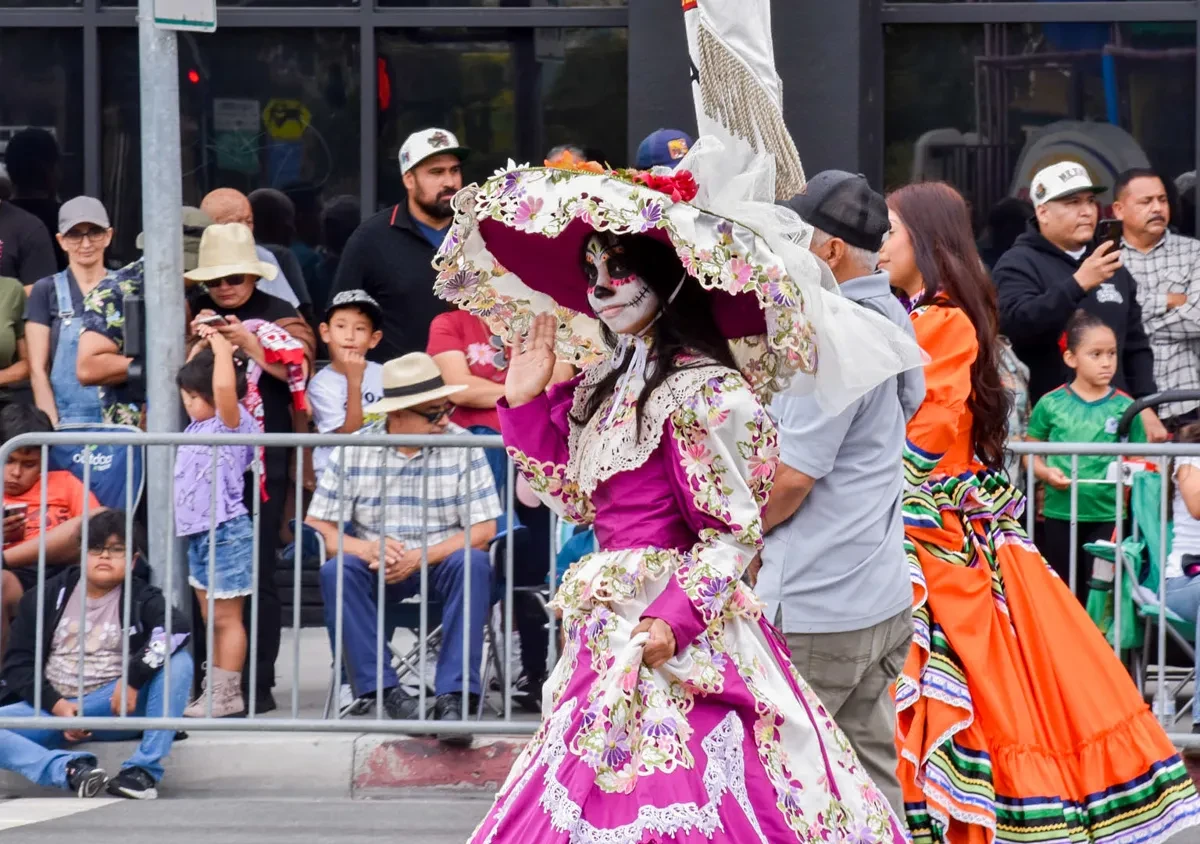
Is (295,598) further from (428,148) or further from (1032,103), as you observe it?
(1032,103)

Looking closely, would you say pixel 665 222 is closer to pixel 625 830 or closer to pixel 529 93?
pixel 625 830

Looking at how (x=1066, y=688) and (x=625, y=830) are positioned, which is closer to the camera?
(x=625, y=830)

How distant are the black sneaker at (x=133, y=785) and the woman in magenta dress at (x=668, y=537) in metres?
3.22

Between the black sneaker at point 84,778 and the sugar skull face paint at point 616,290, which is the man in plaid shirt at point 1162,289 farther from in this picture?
the sugar skull face paint at point 616,290

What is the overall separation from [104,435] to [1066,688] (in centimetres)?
358

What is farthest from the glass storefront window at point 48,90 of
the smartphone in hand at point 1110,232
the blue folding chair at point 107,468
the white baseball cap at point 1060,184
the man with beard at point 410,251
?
the smartphone in hand at point 1110,232

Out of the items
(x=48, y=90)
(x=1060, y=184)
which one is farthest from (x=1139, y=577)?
(x=48, y=90)

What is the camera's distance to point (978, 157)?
34.9 feet

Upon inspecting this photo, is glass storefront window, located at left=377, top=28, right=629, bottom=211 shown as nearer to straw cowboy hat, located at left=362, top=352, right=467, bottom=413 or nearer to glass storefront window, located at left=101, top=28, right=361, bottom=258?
glass storefront window, located at left=101, top=28, right=361, bottom=258

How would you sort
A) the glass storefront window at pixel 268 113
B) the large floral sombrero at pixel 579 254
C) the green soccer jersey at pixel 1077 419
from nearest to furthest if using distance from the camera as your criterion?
the large floral sombrero at pixel 579 254, the green soccer jersey at pixel 1077 419, the glass storefront window at pixel 268 113

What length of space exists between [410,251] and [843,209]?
4.22 metres

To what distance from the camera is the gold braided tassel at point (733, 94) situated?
199 inches

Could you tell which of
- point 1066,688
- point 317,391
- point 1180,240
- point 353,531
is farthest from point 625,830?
point 1180,240

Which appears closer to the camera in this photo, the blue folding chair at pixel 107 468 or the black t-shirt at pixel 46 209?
the blue folding chair at pixel 107 468
